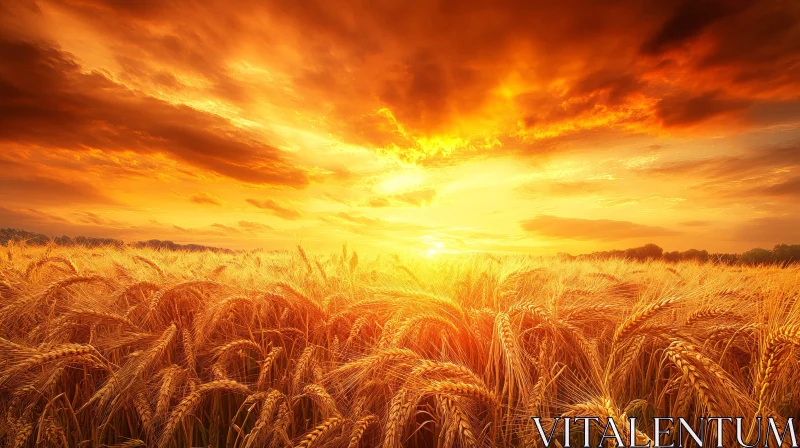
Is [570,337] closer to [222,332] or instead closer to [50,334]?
[222,332]

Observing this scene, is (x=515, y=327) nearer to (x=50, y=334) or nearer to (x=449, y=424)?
(x=449, y=424)

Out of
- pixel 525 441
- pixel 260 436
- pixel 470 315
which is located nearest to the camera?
pixel 525 441

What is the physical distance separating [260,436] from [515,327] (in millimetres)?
1810

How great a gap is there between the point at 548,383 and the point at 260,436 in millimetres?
1765

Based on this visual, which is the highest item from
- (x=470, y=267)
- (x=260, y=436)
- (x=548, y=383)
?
(x=470, y=267)

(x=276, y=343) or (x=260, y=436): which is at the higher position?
(x=276, y=343)

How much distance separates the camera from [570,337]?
8.82ft

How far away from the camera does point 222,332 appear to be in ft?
11.8

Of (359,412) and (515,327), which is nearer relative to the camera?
(359,412)

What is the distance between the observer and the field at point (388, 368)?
204cm

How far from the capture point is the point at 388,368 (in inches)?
98.3

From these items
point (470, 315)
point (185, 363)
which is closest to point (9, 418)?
point (185, 363)

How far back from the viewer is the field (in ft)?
6.69

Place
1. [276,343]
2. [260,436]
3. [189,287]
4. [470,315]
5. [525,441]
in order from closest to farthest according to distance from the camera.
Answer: [525,441], [260,436], [470,315], [276,343], [189,287]
